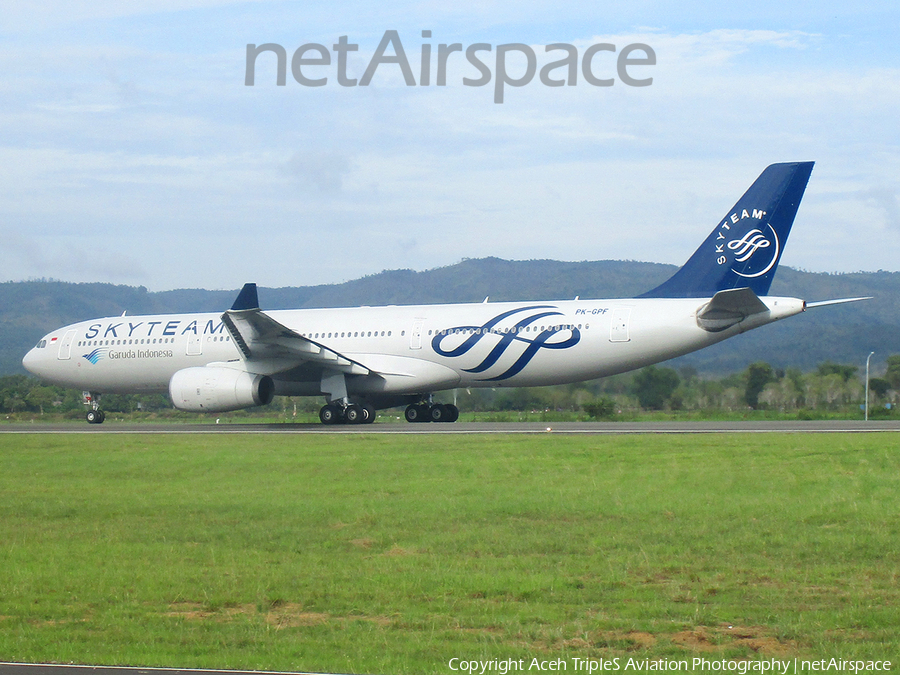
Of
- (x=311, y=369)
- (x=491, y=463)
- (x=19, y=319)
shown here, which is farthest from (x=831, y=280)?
(x=19, y=319)

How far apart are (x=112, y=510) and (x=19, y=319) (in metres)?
181

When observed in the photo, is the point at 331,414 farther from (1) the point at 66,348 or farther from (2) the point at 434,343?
(1) the point at 66,348

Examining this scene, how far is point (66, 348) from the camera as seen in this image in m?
36.2

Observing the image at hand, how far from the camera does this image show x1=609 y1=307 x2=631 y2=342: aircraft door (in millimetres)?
27625

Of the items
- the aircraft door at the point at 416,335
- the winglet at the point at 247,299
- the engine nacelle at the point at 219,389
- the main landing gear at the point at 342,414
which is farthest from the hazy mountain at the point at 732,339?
the winglet at the point at 247,299

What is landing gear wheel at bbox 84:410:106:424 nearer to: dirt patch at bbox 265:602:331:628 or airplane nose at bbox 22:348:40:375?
airplane nose at bbox 22:348:40:375

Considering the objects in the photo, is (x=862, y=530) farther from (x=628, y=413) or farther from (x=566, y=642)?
(x=628, y=413)

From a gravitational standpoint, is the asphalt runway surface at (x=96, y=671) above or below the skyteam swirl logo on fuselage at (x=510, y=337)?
below

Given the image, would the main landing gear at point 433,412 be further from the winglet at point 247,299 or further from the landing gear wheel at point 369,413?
the winglet at point 247,299

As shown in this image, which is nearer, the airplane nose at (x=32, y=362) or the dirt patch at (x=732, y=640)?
the dirt patch at (x=732, y=640)

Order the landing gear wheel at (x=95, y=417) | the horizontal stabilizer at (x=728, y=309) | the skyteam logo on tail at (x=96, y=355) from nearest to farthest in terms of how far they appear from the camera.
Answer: the horizontal stabilizer at (x=728, y=309), the skyteam logo on tail at (x=96, y=355), the landing gear wheel at (x=95, y=417)

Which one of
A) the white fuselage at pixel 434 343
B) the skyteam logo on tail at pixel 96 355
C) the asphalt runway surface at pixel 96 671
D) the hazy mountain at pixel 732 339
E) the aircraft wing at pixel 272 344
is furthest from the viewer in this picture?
the hazy mountain at pixel 732 339

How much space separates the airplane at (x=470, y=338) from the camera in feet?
89.5

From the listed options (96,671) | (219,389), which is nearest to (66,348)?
(219,389)
